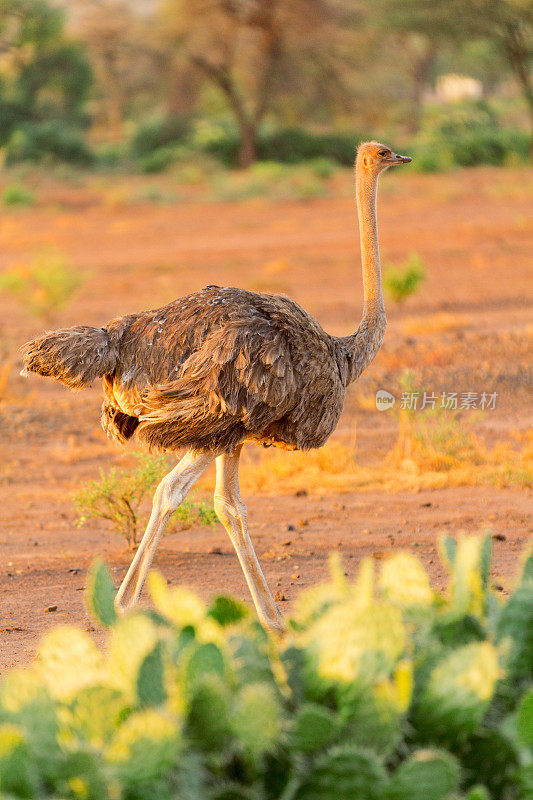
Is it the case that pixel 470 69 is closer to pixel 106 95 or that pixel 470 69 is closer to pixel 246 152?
pixel 106 95

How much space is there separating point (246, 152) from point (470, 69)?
31.4 meters

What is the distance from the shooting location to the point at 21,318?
1313 centimetres

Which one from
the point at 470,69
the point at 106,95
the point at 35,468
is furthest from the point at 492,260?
the point at 470,69

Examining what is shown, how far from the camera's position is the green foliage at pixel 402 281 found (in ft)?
43.3

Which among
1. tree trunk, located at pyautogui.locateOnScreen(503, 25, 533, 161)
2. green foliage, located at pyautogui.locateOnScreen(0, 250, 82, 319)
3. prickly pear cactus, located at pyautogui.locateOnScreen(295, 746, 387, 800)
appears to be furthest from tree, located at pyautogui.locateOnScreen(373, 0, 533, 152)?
prickly pear cactus, located at pyautogui.locateOnScreen(295, 746, 387, 800)

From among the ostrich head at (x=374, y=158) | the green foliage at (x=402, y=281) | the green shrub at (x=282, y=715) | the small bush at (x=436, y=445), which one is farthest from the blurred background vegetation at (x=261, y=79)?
the green shrub at (x=282, y=715)

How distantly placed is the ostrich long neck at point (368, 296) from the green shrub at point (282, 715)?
2936mm

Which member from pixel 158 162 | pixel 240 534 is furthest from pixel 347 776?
pixel 158 162

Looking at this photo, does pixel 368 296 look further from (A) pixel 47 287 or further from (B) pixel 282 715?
(A) pixel 47 287

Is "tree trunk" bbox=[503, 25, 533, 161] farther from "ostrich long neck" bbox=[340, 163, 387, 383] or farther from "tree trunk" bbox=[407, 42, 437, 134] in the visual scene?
"ostrich long neck" bbox=[340, 163, 387, 383]

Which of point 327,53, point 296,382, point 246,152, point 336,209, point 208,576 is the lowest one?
point 208,576

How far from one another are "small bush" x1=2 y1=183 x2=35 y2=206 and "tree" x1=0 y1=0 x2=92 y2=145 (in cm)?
919

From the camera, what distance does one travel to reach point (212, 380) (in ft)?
14.8

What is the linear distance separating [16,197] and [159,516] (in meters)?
19.7
